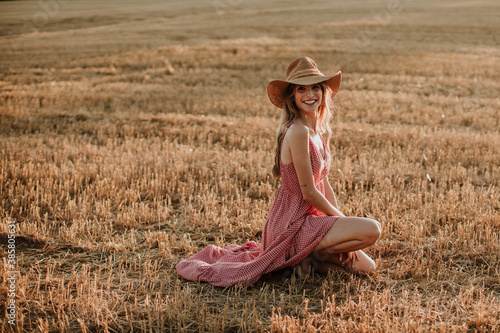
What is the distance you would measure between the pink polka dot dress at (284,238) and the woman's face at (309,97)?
313 mm

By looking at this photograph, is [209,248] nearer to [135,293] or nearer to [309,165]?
[135,293]

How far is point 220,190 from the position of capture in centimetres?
664

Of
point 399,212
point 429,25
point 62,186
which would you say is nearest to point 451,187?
point 399,212

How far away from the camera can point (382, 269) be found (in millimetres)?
4355

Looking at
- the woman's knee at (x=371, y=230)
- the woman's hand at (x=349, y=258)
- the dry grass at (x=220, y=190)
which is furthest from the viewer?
the woman's hand at (x=349, y=258)

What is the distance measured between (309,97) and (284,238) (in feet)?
4.07

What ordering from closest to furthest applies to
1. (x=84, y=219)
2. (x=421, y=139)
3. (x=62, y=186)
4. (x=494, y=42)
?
(x=84, y=219)
(x=62, y=186)
(x=421, y=139)
(x=494, y=42)

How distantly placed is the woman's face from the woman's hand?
1.30 meters

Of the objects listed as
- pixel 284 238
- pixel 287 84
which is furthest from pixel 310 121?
pixel 284 238

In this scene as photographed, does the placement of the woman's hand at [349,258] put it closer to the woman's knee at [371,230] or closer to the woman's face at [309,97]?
the woman's knee at [371,230]

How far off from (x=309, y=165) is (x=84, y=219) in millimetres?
2966

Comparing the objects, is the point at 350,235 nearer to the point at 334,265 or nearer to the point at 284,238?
the point at 334,265

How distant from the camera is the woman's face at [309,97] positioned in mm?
4148

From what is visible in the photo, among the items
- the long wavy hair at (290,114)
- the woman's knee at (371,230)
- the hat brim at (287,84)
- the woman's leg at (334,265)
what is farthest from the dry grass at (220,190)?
the hat brim at (287,84)
